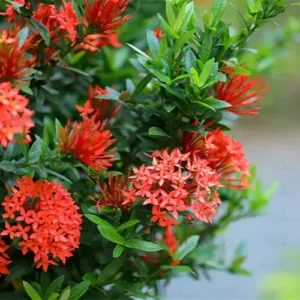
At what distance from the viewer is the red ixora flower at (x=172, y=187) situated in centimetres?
49

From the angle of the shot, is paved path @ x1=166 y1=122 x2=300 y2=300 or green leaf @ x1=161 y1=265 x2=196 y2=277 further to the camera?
paved path @ x1=166 y1=122 x2=300 y2=300

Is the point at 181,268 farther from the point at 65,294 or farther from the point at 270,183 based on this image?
the point at 270,183

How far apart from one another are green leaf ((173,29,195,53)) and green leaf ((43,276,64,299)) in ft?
0.81

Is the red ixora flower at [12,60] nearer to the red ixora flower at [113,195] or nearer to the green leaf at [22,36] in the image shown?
the green leaf at [22,36]

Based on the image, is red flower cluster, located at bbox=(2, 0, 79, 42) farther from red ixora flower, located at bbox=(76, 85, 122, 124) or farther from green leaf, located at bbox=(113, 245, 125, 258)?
green leaf, located at bbox=(113, 245, 125, 258)

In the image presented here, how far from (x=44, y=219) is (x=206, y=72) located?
20 cm

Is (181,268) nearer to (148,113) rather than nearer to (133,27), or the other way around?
(148,113)

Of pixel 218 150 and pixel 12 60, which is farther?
pixel 218 150

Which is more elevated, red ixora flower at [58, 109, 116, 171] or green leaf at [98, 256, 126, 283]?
red ixora flower at [58, 109, 116, 171]

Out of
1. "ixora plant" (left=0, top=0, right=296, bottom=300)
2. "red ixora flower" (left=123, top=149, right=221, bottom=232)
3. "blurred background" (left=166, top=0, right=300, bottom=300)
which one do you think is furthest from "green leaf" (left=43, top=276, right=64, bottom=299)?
"blurred background" (left=166, top=0, right=300, bottom=300)

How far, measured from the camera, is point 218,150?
0.58 metres

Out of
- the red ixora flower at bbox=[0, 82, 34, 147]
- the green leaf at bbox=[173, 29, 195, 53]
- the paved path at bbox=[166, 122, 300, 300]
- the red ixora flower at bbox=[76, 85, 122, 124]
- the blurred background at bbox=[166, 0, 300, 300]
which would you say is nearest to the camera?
the red ixora flower at bbox=[0, 82, 34, 147]

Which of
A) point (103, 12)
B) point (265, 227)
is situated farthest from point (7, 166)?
point (265, 227)

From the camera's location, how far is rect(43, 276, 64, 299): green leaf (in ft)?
1.78
